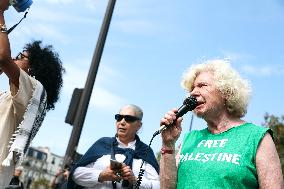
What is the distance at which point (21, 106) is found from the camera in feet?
12.0

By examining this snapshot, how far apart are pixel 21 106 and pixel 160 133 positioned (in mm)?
1063

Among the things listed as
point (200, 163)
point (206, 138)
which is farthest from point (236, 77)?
point (200, 163)

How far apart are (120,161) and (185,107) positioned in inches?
66.9

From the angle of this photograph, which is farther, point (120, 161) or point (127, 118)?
point (127, 118)

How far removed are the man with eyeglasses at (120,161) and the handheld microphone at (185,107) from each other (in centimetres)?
125

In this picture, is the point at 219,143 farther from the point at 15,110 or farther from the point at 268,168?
the point at 15,110

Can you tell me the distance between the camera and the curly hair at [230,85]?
3.63 m

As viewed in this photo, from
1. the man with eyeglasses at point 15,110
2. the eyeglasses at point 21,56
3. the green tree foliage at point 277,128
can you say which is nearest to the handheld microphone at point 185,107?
the man with eyeglasses at point 15,110

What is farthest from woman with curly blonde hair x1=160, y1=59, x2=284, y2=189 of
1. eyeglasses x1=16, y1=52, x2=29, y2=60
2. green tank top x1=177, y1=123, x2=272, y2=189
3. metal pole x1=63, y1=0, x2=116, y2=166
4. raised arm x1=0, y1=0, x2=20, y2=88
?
metal pole x1=63, y1=0, x2=116, y2=166

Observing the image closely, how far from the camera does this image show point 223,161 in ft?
10.5

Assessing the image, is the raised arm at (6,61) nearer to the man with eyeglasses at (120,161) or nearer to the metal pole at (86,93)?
the man with eyeglasses at (120,161)

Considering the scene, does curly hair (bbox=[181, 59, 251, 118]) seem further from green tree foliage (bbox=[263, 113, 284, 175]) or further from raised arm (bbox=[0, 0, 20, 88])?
green tree foliage (bbox=[263, 113, 284, 175])

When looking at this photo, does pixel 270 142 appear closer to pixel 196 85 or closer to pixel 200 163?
pixel 200 163

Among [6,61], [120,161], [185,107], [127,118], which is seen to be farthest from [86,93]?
[185,107]
